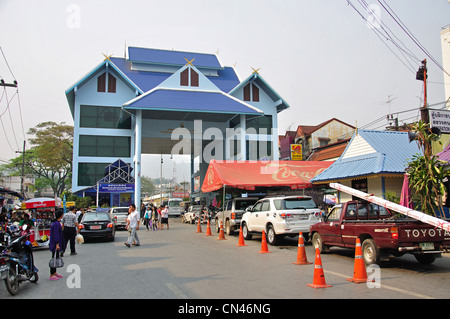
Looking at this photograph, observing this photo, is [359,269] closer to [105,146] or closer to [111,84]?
[105,146]

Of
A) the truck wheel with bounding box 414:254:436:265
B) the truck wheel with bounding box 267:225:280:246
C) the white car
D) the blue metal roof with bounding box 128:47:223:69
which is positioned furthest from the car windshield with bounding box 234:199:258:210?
the blue metal roof with bounding box 128:47:223:69

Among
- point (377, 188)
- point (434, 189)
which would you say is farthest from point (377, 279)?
point (377, 188)

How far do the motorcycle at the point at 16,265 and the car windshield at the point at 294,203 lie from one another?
888cm

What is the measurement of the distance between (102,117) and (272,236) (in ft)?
102

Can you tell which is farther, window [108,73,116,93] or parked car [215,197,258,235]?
window [108,73,116,93]

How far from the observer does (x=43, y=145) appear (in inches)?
2082

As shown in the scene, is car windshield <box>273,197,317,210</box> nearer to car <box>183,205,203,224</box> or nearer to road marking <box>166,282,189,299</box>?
road marking <box>166,282,189,299</box>

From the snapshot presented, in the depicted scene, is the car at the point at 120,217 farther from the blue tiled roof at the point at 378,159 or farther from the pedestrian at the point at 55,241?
the pedestrian at the point at 55,241

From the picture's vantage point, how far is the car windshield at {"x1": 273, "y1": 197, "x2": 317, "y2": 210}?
14.6m

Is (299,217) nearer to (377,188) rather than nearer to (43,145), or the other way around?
(377,188)

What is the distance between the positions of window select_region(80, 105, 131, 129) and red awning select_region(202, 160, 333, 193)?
20.3 metres

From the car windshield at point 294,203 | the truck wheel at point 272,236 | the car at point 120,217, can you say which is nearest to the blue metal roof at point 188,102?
the car at point 120,217

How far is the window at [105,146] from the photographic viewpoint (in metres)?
40.6

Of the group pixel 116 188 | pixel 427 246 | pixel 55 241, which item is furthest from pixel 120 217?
pixel 427 246
